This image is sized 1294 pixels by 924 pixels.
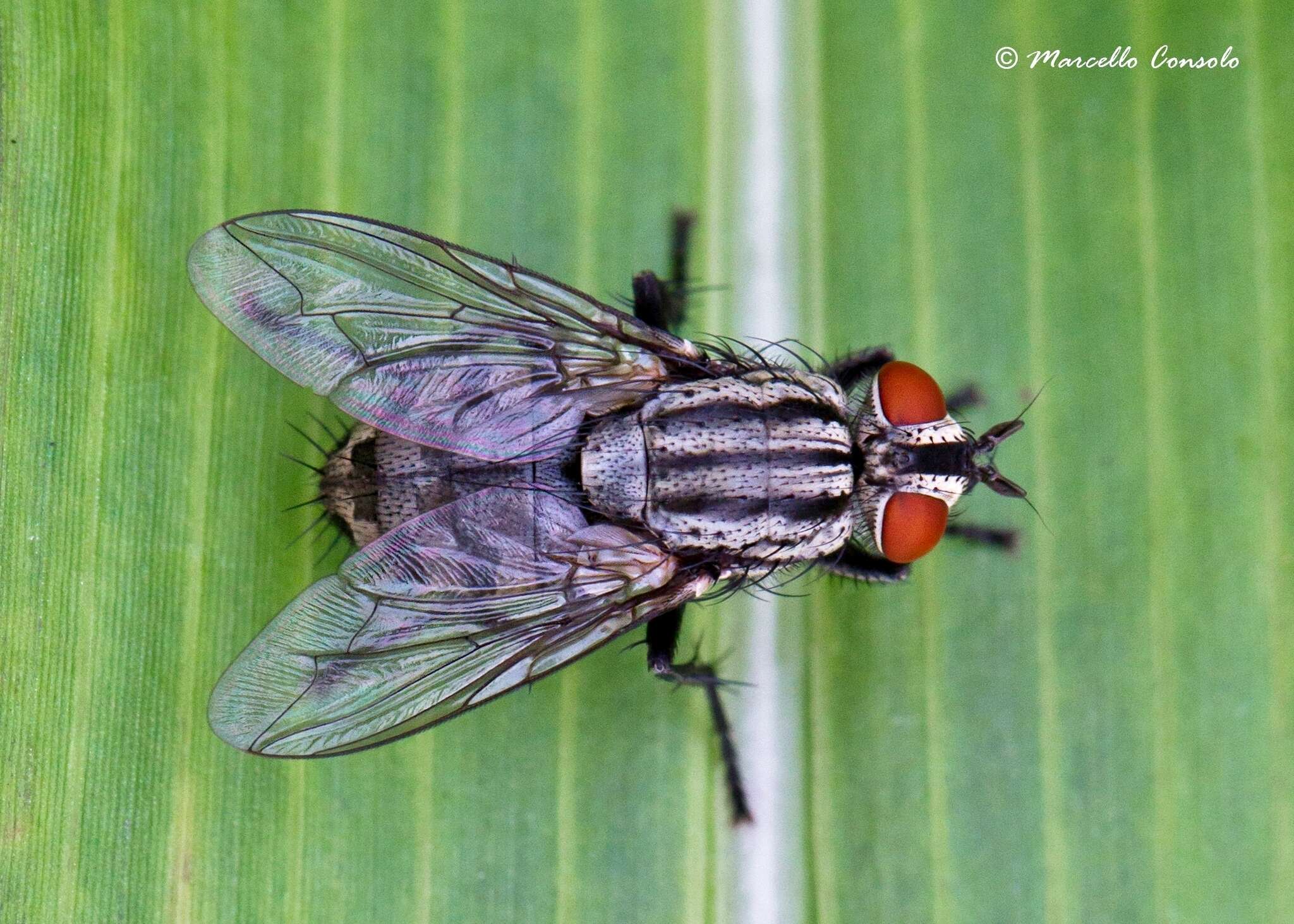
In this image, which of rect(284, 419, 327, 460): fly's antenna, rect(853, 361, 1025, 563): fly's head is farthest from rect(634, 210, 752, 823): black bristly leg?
rect(284, 419, 327, 460): fly's antenna

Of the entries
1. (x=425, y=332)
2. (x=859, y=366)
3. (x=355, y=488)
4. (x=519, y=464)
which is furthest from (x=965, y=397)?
(x=355, y=488)

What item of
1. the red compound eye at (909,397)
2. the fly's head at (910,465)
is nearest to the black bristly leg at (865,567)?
the fly's head at (910,465)

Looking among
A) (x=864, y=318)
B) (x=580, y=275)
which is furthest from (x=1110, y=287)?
(x=580, y=275)

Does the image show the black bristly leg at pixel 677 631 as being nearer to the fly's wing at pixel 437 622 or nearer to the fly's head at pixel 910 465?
the fly's wing at pixel 437 622

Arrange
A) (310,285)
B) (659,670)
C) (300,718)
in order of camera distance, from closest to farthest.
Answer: (300,718), (310,285), (659,670)

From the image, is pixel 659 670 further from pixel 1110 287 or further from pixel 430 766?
pixel 1110 287

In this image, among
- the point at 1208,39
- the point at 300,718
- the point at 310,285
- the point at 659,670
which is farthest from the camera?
the point at 1208,39
